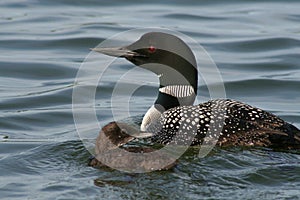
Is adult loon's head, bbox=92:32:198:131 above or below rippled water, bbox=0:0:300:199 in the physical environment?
above

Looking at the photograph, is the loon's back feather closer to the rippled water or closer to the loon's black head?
the rippled water

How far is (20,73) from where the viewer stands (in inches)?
460

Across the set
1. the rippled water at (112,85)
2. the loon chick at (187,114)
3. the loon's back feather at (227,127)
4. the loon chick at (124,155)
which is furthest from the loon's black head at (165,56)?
the loon chick at (124,155)

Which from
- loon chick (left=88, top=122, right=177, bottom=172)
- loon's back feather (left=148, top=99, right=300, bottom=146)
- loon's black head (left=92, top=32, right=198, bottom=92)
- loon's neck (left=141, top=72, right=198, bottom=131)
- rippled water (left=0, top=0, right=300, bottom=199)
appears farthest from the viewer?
loon's neck (left=141, top=72, right=198, bottom=131)

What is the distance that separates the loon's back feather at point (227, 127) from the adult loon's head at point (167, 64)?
0.60m

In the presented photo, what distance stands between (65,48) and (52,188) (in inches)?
254

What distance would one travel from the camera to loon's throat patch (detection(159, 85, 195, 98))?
28.3ft

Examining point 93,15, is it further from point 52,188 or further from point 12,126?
point 52,188

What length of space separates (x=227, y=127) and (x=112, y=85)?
3643 millimetres

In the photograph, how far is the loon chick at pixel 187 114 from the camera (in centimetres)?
771

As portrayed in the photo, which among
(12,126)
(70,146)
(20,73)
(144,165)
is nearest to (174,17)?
(20,73)

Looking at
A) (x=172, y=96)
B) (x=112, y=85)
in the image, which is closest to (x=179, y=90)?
(x=172, y=96)

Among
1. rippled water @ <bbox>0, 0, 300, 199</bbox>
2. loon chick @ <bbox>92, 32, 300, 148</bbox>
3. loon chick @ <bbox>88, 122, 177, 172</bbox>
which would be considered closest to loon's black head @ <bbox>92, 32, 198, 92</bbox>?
loon chick @ <bbox>92, 32, 300, 148</bbox>

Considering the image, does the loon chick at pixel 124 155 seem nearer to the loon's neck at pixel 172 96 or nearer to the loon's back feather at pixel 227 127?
the loon's back feather at pixel 227 127
